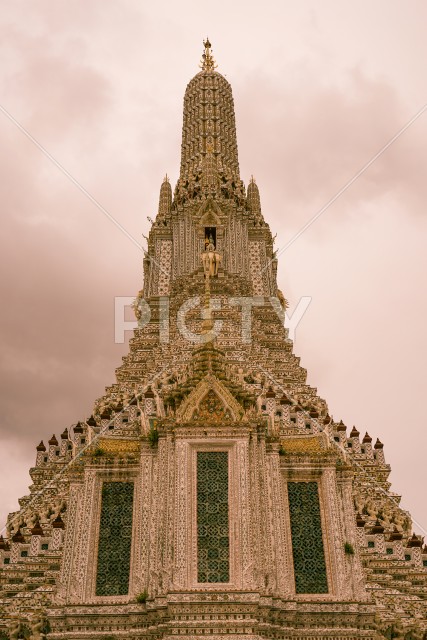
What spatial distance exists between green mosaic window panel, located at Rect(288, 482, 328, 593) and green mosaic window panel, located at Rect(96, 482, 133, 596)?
4.90 m

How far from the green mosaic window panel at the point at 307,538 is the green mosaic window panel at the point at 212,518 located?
243 cm

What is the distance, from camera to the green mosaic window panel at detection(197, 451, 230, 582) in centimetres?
2109

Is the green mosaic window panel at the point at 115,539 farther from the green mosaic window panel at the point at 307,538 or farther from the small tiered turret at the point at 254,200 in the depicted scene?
the small tiered turret at the point at 254,200

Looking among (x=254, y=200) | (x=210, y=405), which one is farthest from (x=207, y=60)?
(x=210, y=405)

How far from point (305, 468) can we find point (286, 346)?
20.9 meters

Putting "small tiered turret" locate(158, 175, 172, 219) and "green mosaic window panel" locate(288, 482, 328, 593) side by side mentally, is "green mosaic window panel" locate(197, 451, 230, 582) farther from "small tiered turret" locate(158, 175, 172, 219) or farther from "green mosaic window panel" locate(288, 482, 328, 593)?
"small tiered turret" locate(158, 175, 172, 219)

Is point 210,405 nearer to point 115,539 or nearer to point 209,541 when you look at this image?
point 209,541

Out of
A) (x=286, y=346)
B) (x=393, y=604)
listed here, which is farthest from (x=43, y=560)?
(x=286, y=346)

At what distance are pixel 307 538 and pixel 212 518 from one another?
3.13 meters

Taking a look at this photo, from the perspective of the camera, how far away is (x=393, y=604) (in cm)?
2450

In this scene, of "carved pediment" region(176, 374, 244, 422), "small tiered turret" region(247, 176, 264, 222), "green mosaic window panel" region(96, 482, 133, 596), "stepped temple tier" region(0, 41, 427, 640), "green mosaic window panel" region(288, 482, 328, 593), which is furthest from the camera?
"small tiered turret" region(247, 176, 264, 222)

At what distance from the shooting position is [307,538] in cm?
2297

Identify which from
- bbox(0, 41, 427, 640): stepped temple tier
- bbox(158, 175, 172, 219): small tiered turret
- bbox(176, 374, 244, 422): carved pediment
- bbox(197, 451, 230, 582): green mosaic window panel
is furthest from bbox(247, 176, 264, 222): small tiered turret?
bbox(197, 451, 230, 582): green mosaic window panel

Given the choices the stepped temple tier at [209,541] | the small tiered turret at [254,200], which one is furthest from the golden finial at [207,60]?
the stepped temple tier at [209,541]
